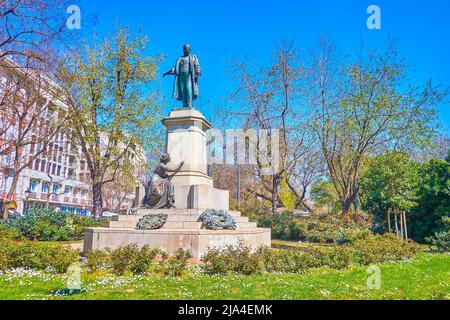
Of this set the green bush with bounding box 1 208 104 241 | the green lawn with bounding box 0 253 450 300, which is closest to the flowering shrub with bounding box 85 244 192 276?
the green lawn with bounding box 0 253 450 300

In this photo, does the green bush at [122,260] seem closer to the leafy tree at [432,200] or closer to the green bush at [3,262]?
the green bush at [3,262]

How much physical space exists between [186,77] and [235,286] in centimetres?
1057

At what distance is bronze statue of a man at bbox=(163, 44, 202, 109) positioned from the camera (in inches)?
594

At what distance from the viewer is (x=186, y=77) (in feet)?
49.6

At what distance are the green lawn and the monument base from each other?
216 centimetres

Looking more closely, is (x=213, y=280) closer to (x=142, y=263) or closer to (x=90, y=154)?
(x=142, y=263)

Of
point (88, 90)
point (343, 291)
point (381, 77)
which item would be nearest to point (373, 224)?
point (381, 77)

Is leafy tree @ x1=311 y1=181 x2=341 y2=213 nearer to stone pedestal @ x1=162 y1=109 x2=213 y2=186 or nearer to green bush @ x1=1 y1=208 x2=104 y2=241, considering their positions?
stone pedestal @ x1=162 y1=109 x2=213 y2=186

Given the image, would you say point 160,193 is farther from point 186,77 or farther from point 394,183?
point 394,183

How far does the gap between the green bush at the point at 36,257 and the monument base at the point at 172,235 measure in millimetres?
1600

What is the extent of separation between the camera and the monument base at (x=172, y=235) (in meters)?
10.2

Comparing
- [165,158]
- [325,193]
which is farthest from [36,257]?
[325,193]

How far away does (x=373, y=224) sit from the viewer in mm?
21156

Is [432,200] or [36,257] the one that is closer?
[36,257]
